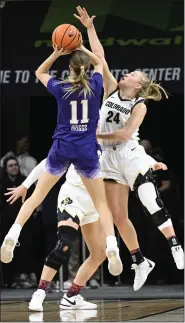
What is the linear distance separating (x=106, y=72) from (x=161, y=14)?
18.2 feet

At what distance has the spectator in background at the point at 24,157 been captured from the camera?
60.4 feet

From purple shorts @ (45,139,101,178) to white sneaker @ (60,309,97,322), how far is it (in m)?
1.83

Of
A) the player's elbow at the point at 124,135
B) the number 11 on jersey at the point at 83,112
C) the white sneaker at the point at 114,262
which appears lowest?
the white sneaker at the point at 114,262

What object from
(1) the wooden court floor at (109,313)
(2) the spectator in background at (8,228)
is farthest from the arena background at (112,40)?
(1) the wooden court floor at (109,313)

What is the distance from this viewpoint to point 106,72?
1325cm

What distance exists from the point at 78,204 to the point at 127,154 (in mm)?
889

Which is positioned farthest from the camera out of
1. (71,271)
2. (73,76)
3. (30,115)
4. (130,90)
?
(30,115)

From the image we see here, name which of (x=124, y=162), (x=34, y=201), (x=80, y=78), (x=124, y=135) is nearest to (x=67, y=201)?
(x=124, y=162)

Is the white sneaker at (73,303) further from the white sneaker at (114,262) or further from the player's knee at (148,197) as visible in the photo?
the white sneaker at (114,262)

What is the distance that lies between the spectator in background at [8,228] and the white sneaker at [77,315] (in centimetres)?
414

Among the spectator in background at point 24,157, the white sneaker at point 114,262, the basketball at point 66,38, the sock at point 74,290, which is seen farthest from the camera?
the spectator in background at point 24,157

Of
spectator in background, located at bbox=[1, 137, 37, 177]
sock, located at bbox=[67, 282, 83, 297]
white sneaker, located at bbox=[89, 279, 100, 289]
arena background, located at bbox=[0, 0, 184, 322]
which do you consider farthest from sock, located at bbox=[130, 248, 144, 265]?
spectator in background, located at bbox=[1, 137, 37, 177]

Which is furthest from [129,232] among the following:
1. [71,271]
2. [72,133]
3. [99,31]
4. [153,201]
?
[99,31]

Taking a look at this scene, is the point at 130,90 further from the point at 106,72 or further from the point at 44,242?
the point at 44,242
